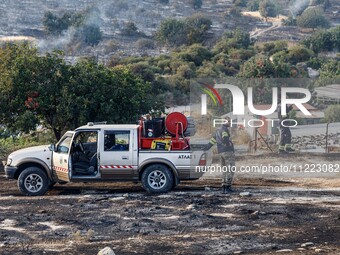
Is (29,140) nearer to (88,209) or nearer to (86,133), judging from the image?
(86,133)

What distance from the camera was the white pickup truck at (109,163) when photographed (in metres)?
17.7

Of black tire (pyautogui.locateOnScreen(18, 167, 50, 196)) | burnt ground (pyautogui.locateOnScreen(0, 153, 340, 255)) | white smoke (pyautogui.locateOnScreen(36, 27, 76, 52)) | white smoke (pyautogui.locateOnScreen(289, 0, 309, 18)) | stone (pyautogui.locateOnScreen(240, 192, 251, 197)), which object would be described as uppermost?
white smoke (pyautogui.locateOnScreen(289, 0, 309, 18))

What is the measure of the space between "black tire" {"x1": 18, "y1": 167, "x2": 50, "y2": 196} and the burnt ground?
262mm

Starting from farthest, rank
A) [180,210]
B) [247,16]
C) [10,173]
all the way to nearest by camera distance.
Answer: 1. [247,16]
2. [10,173]
3. [180,210]

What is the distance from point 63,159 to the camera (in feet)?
58.2

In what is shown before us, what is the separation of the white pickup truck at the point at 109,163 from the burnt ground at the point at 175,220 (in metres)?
0.41

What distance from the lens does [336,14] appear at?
11256 cm

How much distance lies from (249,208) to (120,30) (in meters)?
80.1

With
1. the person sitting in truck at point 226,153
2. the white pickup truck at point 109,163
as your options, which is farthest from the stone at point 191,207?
the person sitting in truck at point 226,153

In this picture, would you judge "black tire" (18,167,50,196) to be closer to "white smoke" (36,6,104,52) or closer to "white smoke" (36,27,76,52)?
"white smoke" (36,6,104,52)

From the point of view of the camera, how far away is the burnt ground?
12.5 m

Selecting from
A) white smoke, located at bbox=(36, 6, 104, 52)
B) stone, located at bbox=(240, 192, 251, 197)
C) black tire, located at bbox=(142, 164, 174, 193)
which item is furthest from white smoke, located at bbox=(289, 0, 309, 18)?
black tire, located at bbox=(142, 164, 174, 193)

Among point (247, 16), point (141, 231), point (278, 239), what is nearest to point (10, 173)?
point (141, 231)

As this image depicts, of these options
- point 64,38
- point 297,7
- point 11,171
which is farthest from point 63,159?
point 297,7
